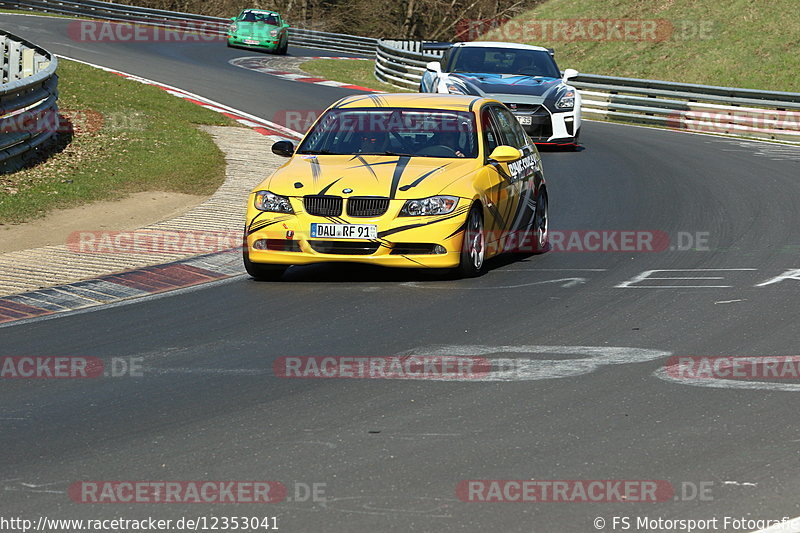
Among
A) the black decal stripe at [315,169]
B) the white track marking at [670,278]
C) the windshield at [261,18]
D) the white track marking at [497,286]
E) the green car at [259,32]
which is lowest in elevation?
the green car at [259,32]

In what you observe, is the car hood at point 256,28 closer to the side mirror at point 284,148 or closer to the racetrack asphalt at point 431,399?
the racetrack asphalt at point 431,399

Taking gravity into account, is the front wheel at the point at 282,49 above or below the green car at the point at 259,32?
below

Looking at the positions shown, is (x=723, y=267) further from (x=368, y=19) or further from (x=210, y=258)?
(x=368, y=19)

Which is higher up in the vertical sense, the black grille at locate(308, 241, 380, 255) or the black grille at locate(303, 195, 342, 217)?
the black grille at locate(303, 195, 342, 217)

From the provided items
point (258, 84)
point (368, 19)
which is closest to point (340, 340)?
point (258, 84)

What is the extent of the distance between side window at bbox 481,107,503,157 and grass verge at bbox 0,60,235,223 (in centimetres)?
500

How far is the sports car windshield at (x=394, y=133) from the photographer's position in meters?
11.6

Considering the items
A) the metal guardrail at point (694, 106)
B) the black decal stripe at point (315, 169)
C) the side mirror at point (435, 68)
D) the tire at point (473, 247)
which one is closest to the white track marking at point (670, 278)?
the tire at point (473, 247)

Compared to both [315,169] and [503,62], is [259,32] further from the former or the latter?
[315,169]

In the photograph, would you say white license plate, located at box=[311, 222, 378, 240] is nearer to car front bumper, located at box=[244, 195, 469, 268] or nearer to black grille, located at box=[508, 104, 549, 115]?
car front bumper, located at box=[244, 195, 469, 268]

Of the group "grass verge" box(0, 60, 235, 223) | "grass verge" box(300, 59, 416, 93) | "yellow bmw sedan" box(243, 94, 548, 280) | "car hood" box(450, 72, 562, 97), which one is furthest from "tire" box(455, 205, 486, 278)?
"grass verge" box(300, 59, 416, 93)

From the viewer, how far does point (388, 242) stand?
10.6 metres

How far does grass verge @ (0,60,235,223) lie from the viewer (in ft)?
50.2

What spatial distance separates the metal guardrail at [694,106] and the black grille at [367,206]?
19.0 metres
